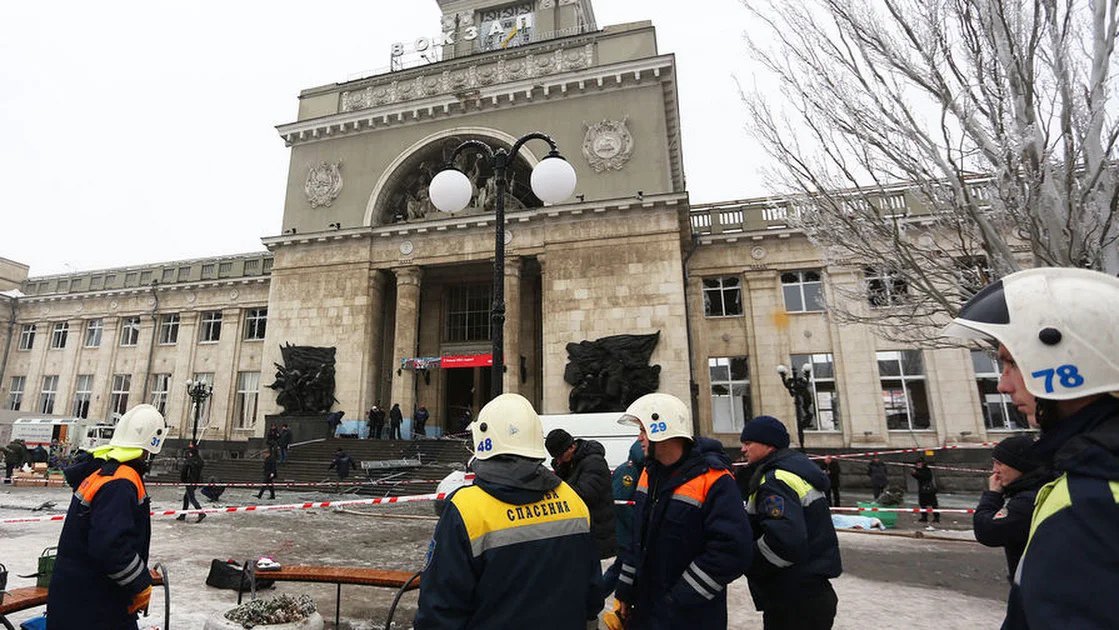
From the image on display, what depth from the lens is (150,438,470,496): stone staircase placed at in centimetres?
1752

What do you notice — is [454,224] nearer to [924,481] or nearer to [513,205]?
[513,205]

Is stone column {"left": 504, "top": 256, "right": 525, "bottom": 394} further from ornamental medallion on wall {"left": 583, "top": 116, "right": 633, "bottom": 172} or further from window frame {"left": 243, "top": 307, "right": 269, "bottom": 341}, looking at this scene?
window frame {"left": 243, "top": 307, "right": 269, "bottom": 341}

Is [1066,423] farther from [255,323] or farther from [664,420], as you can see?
[255,323]

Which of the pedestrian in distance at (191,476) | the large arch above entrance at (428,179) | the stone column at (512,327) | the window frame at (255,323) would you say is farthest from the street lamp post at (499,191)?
the window frame at (255,323)

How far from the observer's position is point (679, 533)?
2836mm

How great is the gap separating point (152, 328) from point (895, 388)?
40808mm

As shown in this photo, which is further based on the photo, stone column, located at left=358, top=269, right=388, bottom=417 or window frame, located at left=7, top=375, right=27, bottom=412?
window frame, located at left=7, top=375, right=27, bottom=412

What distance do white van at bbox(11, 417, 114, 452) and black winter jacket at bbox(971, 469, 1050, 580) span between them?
36234 mm

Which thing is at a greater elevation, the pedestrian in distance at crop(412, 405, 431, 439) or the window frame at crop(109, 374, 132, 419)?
the window frame at crop(109, 374, 132, 419)

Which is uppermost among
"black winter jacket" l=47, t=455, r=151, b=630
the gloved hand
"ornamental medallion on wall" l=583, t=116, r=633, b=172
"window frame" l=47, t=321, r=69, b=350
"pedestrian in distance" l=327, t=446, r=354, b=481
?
"ornamental medallion on wall" l=583, t=116, r=633, b=172

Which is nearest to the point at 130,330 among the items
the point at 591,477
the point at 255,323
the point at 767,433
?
the point at 255,323

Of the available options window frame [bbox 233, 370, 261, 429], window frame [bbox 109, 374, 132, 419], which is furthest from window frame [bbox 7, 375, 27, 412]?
window frame [bbox 233, 370, 261, 429]

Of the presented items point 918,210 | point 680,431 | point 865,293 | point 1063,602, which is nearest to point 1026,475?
point 680,431

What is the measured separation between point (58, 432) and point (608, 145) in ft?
106
